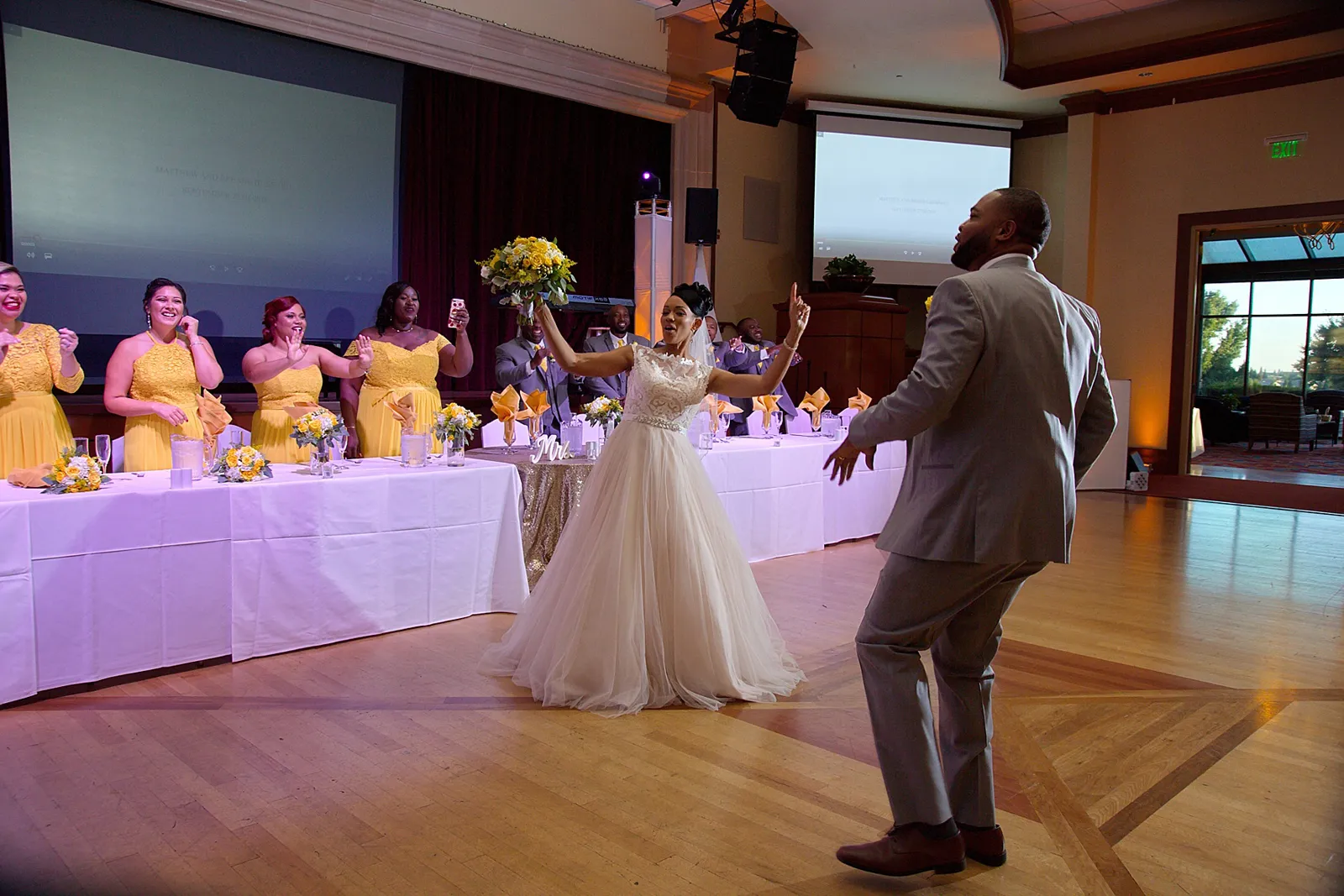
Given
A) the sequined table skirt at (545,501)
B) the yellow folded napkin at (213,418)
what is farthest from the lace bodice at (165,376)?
the sequined table skirt at (545,501)

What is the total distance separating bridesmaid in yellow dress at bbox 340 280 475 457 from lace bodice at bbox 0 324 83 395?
1484mm

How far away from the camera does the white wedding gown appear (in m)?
3.65

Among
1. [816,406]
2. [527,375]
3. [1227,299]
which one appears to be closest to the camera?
[527,375]

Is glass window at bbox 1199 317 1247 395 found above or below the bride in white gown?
above

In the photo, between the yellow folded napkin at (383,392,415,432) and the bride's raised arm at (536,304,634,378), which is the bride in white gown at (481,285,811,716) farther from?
the yellow folded napkin at (383,392,415,432)

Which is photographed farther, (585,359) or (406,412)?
(406,412)

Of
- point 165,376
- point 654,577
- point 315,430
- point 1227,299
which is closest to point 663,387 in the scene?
point 654,577

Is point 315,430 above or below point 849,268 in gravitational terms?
below

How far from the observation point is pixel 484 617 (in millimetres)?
4852

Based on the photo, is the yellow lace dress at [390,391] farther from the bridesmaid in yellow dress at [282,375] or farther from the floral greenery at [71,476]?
the floral greenery at [71,476]

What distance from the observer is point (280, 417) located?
5.04 meters

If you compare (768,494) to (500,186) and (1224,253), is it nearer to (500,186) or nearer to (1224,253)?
(500,186)

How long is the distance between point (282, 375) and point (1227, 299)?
60.4 feet

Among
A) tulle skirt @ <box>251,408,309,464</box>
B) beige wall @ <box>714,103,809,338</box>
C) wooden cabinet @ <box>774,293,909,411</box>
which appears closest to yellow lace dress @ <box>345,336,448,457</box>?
tulle skirt @ <box>251,408,309,464</box>
